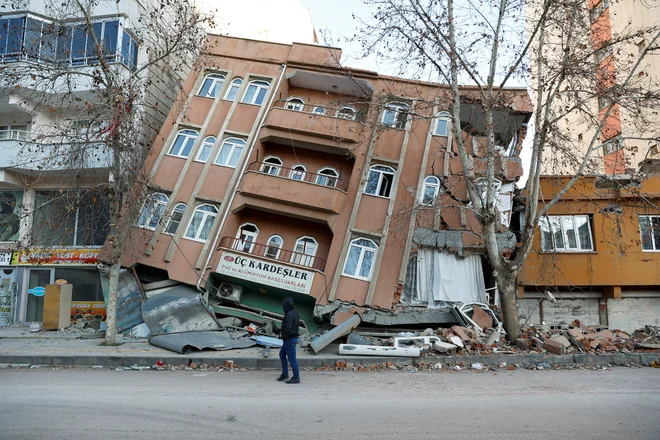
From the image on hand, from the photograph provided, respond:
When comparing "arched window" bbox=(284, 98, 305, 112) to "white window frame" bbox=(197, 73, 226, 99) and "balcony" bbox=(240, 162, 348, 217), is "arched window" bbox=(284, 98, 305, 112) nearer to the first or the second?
"white window frame" bbox=(197, 73, 226, 99)

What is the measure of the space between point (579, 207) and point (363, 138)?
864 centimetres

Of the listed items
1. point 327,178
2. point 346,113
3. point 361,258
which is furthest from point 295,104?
point 361,258

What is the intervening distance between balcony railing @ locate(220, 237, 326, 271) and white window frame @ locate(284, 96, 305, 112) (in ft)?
20.0

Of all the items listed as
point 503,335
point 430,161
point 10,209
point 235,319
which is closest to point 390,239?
point 430,161

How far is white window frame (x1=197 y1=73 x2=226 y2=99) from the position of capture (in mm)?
18953

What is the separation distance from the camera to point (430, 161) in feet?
55.3

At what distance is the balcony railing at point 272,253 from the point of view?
1675cm

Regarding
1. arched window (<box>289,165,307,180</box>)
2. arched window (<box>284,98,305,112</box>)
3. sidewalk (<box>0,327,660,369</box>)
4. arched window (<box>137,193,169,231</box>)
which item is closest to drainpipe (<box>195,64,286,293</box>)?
arched window (<box>284,98,305,112</box>)

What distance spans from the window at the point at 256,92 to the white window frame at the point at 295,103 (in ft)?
3.48

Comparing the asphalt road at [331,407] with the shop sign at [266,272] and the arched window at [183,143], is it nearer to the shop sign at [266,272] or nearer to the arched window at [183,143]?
the shop sign at [266,272]

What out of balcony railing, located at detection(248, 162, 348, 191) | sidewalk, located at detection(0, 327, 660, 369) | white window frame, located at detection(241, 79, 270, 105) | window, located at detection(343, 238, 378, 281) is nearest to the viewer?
sidewalk, located at detection(0, 327, 660, 369)

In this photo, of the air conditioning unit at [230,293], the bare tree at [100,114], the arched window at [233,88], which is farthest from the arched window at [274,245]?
the arched window at [233,88]

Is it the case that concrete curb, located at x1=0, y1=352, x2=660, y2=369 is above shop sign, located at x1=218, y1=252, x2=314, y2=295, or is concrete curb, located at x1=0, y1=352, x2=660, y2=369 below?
below

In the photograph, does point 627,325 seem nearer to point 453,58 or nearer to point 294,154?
point 453,58
